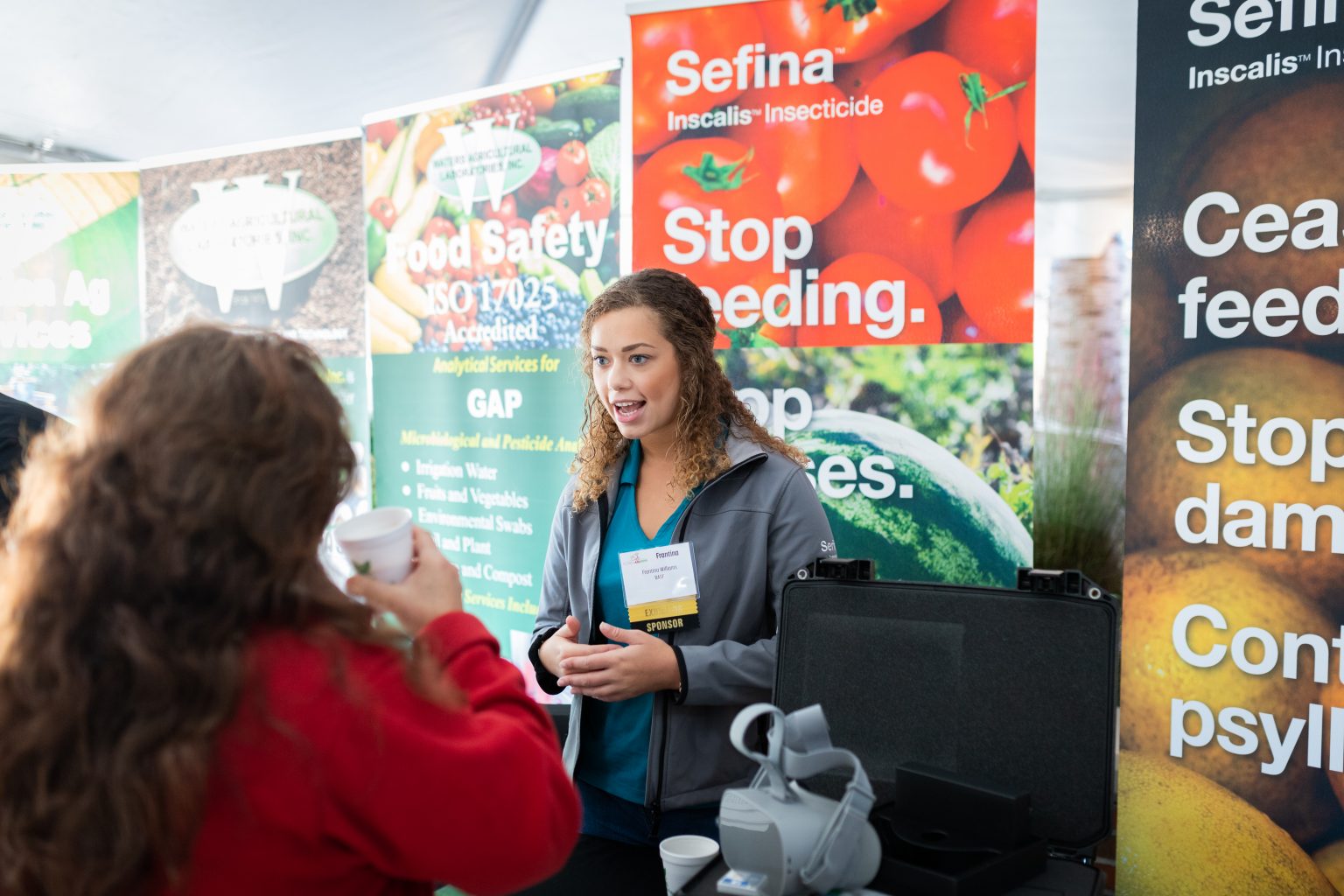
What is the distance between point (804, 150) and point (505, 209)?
1.24 m

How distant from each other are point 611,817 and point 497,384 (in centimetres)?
203

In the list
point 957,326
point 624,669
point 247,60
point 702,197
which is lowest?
point 624,669

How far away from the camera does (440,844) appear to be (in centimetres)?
79

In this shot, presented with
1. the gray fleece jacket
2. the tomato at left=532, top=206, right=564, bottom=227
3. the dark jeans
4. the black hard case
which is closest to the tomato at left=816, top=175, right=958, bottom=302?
the gray fleece jacket

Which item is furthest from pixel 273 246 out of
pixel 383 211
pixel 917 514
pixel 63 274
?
pixel 917 514

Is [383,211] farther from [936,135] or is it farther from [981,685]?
[981,685]

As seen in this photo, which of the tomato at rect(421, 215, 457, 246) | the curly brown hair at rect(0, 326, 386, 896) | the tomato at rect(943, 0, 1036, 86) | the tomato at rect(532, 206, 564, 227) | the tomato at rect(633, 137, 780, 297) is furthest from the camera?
the tomato at rect(421, 215, 457, 246)

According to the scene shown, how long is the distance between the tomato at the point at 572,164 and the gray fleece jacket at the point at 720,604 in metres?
1.64

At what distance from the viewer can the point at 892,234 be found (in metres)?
2.47

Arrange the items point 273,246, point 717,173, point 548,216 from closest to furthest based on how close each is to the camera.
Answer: point 717,173
point 548,216
point 273,246

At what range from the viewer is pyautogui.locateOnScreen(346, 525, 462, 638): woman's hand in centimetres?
93

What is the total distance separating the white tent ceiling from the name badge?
10.00ft

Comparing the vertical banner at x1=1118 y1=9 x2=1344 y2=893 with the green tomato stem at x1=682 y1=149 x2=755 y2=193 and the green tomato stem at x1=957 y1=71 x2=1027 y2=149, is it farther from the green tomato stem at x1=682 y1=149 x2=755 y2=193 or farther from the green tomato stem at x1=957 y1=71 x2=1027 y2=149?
the green tomato stem at x1=682 y1=149 x2=755 y2=193

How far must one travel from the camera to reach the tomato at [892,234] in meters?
2.41
